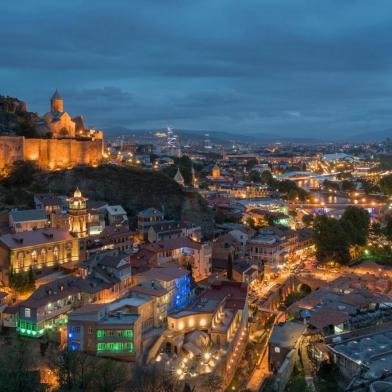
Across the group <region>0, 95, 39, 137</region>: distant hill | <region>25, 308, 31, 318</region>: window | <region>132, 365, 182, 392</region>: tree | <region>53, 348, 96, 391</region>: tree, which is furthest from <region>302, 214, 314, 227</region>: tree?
<region>53, 348, 96, 391</region>: tree

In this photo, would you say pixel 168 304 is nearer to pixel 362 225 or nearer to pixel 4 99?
pixel 362 225

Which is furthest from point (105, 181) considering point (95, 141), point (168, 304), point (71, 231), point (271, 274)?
point (168, 304)

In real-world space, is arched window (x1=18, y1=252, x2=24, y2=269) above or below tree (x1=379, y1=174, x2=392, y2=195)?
below

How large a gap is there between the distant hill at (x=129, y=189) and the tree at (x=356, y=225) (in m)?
10.1

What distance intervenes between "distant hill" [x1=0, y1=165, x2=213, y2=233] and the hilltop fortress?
6.03ft

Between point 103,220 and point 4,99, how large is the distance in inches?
716

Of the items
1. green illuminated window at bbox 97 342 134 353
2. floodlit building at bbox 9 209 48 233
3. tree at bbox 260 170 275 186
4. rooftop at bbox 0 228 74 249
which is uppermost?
tree at bbox 260 170 275 186

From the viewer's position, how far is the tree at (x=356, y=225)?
36350 mm

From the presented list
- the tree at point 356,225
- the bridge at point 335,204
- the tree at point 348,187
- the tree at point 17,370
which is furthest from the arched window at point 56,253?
the tree at point 348,187

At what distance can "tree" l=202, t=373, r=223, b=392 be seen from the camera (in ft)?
55.7

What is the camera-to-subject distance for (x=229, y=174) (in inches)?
3270

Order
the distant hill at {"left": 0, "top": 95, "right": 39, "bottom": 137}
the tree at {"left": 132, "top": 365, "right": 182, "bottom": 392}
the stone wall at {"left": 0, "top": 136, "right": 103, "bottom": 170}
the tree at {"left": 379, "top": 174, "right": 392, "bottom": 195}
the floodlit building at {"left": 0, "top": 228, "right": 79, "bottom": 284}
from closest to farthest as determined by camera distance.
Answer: the tree at {"left": 132, "top": 365, "right": 182, "bottom": 392} → the floodlit building at {"left": 0, "top": 228, "right": 79, "bottom": 284} → the stone wall at {"left": 0, "top": 136, "right": 103, "bottom": 170} → the distant hill at {"left": 0, "top": 95, "right": 39, "bottom": 137} → the tree at {"left": 379, "top": 174, "right": 392, "bottom": 195}

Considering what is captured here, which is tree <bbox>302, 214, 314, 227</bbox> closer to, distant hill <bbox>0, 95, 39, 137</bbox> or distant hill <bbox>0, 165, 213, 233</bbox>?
distant hill <bbox>0, 165, 213, 233</bbox>

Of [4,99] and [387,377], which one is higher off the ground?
[4,99]
